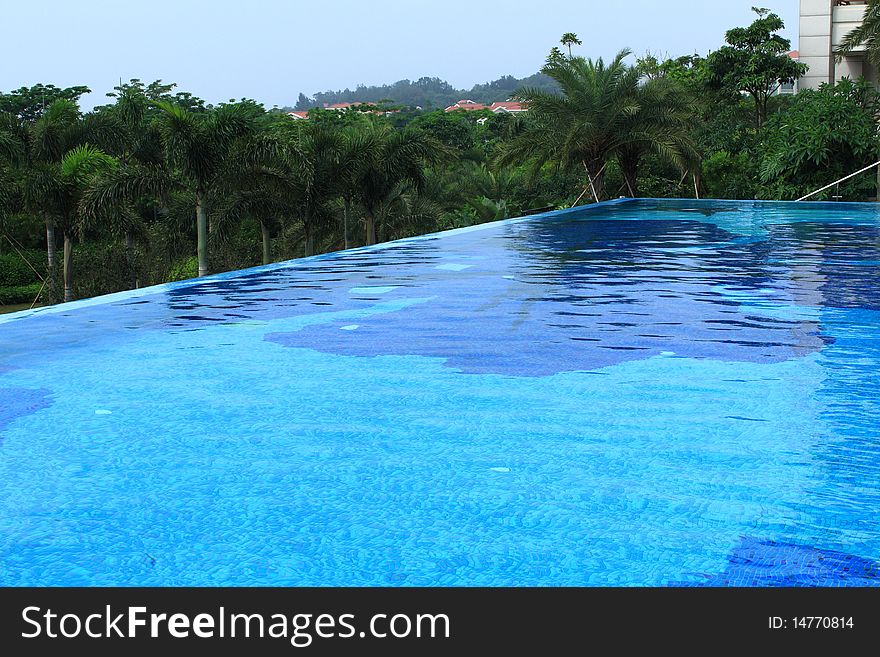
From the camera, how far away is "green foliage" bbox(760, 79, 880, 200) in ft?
68.6

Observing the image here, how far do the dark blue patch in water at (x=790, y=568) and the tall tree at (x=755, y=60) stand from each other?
92.2 feet

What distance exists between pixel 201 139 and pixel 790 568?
16799 mm

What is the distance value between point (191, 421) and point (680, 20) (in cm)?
6451

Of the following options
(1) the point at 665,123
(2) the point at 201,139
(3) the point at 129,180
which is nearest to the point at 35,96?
(3) the point at 129,180

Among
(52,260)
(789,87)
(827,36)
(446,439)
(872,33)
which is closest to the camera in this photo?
(446,439)

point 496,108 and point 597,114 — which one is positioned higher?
point 496,108

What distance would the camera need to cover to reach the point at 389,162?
2280 centimetres

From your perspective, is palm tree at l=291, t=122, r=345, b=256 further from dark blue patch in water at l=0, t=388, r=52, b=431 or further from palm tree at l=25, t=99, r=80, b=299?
dark blue patch in water at l=0, t=388, r=52, b=431

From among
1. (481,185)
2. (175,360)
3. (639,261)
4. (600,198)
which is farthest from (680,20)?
(175,360)

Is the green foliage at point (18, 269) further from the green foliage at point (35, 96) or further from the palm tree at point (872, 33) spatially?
the palm tree at point (872, 33)

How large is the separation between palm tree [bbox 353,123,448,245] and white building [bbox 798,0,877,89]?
1169cm

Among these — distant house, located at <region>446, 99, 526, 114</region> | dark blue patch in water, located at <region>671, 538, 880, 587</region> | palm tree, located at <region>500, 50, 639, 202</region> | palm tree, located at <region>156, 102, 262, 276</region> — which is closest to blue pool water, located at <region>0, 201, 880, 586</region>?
dark blue patch in water, located at <region>671, 538, 880, 587</region>

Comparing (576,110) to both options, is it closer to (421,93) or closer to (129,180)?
(129,180)

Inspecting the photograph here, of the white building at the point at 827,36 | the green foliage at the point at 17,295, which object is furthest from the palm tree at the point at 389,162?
the green foliage at the point at 17,295
